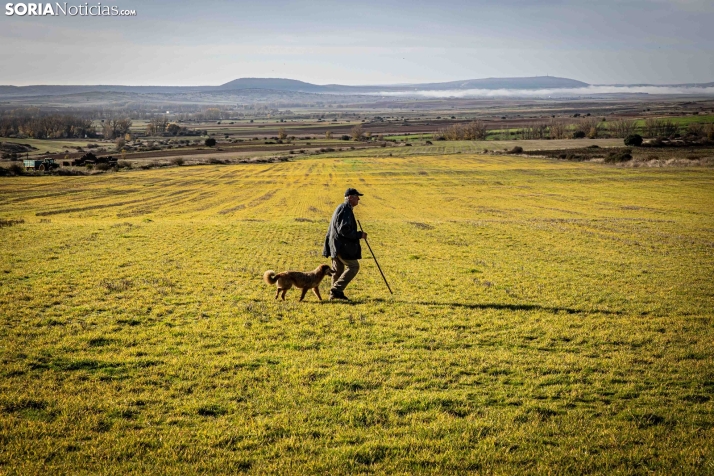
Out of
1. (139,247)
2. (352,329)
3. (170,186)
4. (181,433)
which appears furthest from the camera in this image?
(170,186)

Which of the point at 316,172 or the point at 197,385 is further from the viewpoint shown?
the point at 316,172

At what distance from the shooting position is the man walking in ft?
42.8

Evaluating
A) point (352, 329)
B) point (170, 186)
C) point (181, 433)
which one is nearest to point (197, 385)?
point (181, 433)

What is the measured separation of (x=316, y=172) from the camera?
272ft

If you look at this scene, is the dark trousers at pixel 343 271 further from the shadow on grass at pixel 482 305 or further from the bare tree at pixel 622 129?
A: the bare tree at pixel 622 129

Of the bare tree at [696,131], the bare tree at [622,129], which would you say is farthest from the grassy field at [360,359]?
the bare tree at [622,129]

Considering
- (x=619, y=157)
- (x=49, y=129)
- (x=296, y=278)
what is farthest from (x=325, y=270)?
(x=49, y=129)

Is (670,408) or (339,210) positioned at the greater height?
(339,210)

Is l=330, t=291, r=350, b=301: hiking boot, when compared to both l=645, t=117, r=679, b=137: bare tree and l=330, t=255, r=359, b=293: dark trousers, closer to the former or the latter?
l=330, t=255, r=359, b=293: dark trousers

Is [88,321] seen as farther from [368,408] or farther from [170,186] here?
[170,186]

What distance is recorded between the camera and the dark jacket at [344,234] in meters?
13.1

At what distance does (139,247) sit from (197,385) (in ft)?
52.0

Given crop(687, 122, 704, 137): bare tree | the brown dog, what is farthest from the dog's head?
crop(687, 122, 704, 137): bare tree

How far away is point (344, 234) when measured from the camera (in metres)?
13.2
